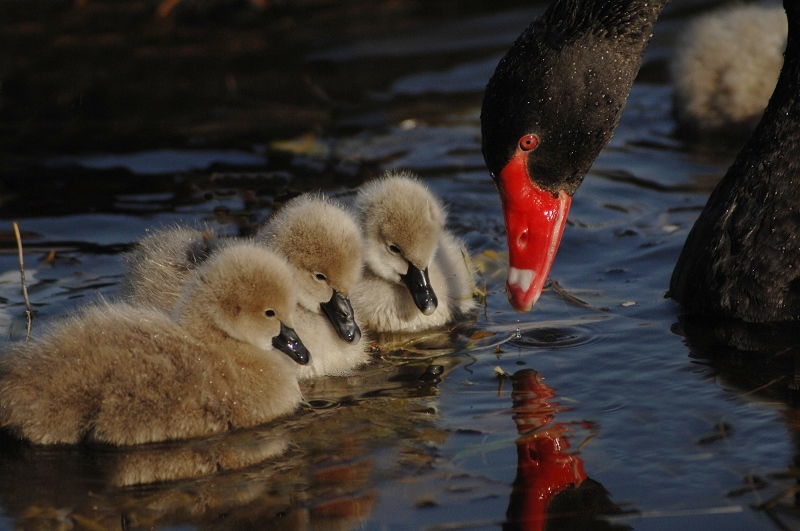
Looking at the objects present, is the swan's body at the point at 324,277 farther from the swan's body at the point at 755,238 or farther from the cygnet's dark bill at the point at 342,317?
the swan's body at the point at 755,238

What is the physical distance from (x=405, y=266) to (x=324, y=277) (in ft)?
1.74

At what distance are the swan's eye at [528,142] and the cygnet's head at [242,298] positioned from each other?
1.13 metres

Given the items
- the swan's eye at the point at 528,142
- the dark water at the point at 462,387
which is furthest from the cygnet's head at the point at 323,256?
the swan's eye at the point at 528,142

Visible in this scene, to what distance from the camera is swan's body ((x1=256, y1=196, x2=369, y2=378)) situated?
4.91m

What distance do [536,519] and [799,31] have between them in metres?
3.22

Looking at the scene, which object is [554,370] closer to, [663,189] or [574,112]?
[574,112]

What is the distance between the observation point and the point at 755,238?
5195 millimetres

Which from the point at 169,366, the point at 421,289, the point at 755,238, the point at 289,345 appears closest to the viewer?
the point at 169,366

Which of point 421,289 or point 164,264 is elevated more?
point 164,264

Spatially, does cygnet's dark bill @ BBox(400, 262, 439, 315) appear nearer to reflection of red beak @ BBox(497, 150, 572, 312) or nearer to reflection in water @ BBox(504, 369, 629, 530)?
reflection of red beak @ BBox(497, 150, 572, 312)

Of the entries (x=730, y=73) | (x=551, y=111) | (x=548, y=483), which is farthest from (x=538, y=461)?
(x=730, y=73)

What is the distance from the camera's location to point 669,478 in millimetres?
3752

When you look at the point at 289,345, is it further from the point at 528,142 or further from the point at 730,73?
the point at 730,73

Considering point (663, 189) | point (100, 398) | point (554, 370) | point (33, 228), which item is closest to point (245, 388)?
point (100, 398)
